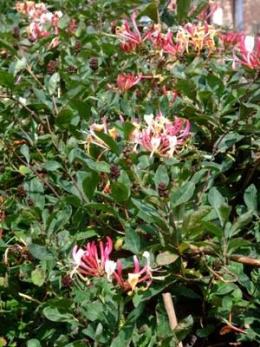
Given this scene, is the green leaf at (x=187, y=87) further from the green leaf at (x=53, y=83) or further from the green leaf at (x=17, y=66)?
the green leaf at (x=17, y=66)

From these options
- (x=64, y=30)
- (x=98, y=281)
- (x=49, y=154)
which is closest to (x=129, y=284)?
(x=98, y=281)

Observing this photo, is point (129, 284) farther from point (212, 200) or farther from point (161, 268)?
point (212, 200)

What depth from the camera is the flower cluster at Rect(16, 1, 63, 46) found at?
2.42 metres

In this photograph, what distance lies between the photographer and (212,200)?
4.84 feet

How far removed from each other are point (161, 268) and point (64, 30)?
1.19 meters

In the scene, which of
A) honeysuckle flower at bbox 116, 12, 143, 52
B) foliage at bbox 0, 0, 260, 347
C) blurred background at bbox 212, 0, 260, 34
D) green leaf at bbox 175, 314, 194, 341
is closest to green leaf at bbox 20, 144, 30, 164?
foliage at bbox 0, 0, 260, 347

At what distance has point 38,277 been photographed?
1.47 metres

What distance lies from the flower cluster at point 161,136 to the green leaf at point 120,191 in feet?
0.36

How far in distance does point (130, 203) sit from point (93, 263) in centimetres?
16

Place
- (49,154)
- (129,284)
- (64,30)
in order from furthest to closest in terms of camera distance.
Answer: (64,30) → (49,154) → (129,284)

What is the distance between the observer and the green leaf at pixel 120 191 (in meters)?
1.44

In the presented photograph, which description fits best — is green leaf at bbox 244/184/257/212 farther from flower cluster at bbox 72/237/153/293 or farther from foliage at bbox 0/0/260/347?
flower cluster at bbox 72/237/153/293

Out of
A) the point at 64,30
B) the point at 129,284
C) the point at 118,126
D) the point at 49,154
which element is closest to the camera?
the point at 129,284

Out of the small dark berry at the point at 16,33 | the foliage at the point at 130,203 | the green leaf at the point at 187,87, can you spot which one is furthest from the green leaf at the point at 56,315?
the small dark berry at the point at 16,33
